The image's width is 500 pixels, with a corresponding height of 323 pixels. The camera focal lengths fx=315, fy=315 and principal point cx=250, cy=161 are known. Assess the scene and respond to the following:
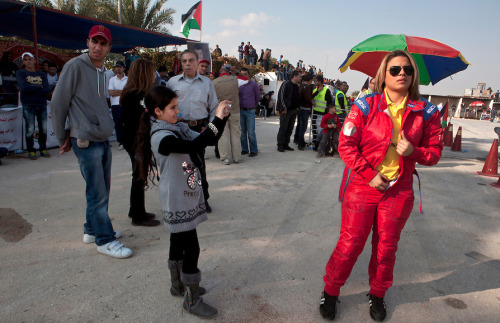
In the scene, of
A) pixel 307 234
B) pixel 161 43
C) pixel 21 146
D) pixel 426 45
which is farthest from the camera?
pixel 161 43

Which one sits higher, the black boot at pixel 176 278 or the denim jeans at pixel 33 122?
the denim jeans at pixel 33 122

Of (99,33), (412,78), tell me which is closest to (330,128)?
(412,78)

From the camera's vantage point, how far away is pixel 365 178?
7.27 feet

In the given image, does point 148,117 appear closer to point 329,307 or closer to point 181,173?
point 181,173

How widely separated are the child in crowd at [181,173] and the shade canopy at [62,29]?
21.3ft

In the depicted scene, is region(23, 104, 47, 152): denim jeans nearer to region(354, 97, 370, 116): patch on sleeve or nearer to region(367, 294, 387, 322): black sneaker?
region(354, 97, 370, 116): patch on sleeve

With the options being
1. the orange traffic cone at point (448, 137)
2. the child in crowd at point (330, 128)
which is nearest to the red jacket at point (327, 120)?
the child in crowd at point (330, 128)

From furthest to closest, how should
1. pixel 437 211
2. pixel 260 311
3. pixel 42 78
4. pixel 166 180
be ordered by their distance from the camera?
pixel 42 78 → pixel 437 211 → pixel 260 311 → pixel 166 180

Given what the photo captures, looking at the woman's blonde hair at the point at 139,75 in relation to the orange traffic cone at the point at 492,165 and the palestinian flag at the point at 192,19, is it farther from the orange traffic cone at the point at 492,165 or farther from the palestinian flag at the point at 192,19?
the palestinian flag at the point at 192,19

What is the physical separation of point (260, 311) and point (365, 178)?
1.28 m

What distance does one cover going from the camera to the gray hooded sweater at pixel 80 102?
2.77m

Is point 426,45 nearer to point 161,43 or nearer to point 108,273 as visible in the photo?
point 108,273

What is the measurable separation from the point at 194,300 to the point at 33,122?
639 cm

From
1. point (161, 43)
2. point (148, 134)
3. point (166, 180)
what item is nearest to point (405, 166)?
point (166, 180)
